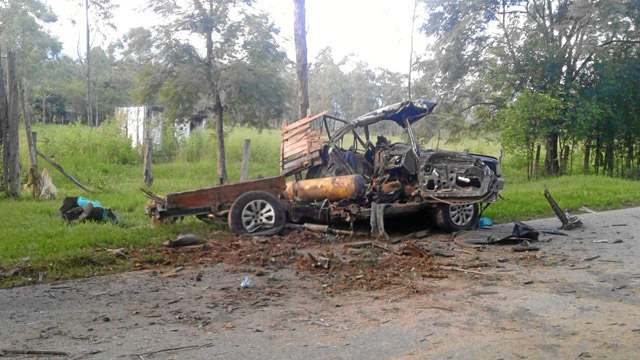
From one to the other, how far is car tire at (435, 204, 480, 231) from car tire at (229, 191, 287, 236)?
2.69 metres

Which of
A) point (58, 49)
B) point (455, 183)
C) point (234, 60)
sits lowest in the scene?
point (455, 183)

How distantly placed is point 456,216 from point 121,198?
7.38m

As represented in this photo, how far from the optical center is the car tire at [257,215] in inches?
364

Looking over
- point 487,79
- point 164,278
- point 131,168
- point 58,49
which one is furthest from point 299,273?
point 58,49

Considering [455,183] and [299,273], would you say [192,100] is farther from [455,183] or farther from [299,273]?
[299,273]

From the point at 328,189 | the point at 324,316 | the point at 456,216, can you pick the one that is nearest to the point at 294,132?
the point at 328,189

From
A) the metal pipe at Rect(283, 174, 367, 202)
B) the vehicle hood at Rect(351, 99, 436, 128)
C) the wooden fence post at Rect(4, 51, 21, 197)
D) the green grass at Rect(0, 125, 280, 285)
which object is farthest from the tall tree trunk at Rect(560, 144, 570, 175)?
the wooden fence post at Rect(4, 51, 21, 197)

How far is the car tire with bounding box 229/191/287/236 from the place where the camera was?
9.23 metres

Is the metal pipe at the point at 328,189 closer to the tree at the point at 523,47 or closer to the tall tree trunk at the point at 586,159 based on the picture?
the tree at the point at 523,47

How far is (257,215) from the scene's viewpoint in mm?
9391

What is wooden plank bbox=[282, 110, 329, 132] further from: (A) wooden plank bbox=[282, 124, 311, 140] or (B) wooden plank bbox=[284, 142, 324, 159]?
(B) wooden plank bbox=[284, 142, 324, 159]

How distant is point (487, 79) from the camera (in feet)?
76.9

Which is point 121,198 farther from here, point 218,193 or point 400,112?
point 400,112

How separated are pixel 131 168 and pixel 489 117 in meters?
14.5
